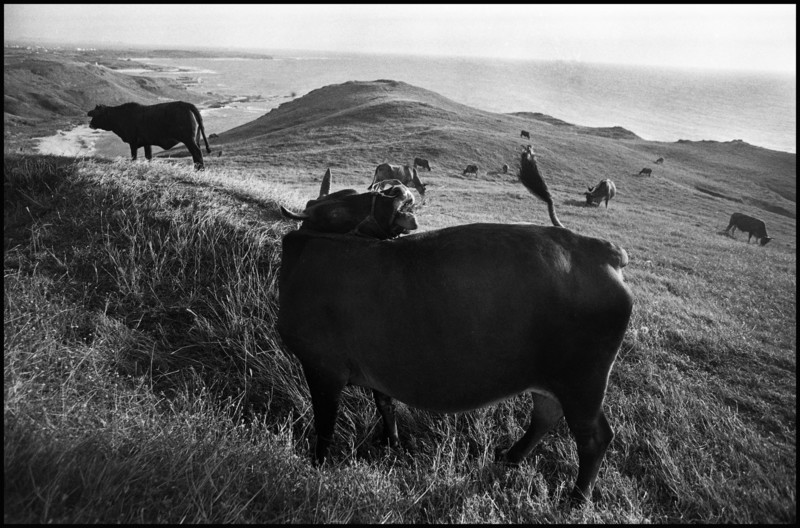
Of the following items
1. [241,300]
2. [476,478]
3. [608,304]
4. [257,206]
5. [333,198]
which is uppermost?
[333,198]

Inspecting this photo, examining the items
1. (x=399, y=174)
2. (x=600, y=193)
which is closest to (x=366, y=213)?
(x=399, y=174)

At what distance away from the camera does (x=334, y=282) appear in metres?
3.29

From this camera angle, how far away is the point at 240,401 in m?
4.18

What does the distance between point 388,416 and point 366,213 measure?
1.81 metres

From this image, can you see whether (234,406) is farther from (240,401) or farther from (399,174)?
(399,174)

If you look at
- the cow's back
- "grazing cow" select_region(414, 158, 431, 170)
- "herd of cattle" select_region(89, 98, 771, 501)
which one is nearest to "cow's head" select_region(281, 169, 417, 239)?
"herd of cattle" select_region(89, 98, 771, 501)

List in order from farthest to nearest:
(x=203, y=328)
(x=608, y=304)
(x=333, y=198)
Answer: (x=203, y=328), (x=333, y=198), (x=608, y=304)

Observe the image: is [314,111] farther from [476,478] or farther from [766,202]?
[476,478]

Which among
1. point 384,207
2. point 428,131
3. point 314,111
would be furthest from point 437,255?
point 314,111

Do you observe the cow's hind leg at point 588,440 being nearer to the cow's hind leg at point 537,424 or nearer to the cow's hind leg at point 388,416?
the cow's hind leg at point 537,424

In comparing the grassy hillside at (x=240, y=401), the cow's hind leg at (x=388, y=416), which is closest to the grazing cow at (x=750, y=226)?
the grassy hillside at (x=240, y=401)

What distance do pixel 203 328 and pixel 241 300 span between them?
538 mm

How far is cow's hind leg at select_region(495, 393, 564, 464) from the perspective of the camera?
373cm

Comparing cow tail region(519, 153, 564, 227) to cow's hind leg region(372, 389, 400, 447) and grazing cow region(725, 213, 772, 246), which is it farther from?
grazing cow region(725, 213, 772, 246)
